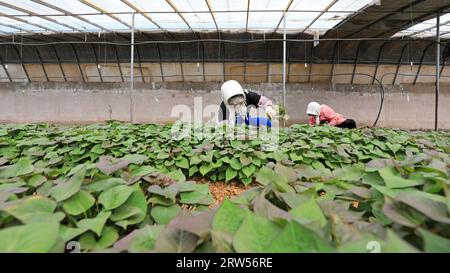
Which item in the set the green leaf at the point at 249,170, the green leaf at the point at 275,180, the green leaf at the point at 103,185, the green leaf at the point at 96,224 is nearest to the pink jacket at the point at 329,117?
the green leaf at the point at 249,170

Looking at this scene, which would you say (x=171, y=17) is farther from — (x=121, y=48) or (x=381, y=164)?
(x=381, y=164)

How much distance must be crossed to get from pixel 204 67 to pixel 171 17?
3.48 metres

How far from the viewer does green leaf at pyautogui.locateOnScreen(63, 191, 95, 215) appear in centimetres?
95

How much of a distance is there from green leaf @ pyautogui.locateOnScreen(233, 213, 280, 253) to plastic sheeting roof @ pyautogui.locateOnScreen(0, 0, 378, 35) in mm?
7938

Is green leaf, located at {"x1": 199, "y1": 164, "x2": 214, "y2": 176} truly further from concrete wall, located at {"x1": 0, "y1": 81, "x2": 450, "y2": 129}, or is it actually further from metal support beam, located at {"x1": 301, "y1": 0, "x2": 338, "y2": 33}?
concrete wall, located at {"x1": 0, "y1": 81, "x2": 450, "y2": 129}

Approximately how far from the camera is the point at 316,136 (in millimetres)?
4426

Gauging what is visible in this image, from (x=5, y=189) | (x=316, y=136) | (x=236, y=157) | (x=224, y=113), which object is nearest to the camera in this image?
(x=5, y=189)

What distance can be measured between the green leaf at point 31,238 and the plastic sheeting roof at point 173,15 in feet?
26.0

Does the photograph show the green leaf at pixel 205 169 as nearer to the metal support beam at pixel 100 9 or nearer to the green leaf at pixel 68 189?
the green leaf at pixel 68 189

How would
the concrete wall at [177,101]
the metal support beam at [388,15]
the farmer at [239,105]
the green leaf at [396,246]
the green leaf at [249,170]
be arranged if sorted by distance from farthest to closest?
the concrete wall at [177,101] → the metal support beam at [388,15] → the farmer at [239,105] → the green leaf at [249,170] → the green leaf at [396,246]

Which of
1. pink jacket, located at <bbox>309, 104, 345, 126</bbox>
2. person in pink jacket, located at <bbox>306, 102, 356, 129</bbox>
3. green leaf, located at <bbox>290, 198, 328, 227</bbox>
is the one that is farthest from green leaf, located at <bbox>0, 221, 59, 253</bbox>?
pink jacket, located at <bbox>309, 104, 345, 126</bbox>

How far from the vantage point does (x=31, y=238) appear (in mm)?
664

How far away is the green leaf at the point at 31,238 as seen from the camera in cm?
64
